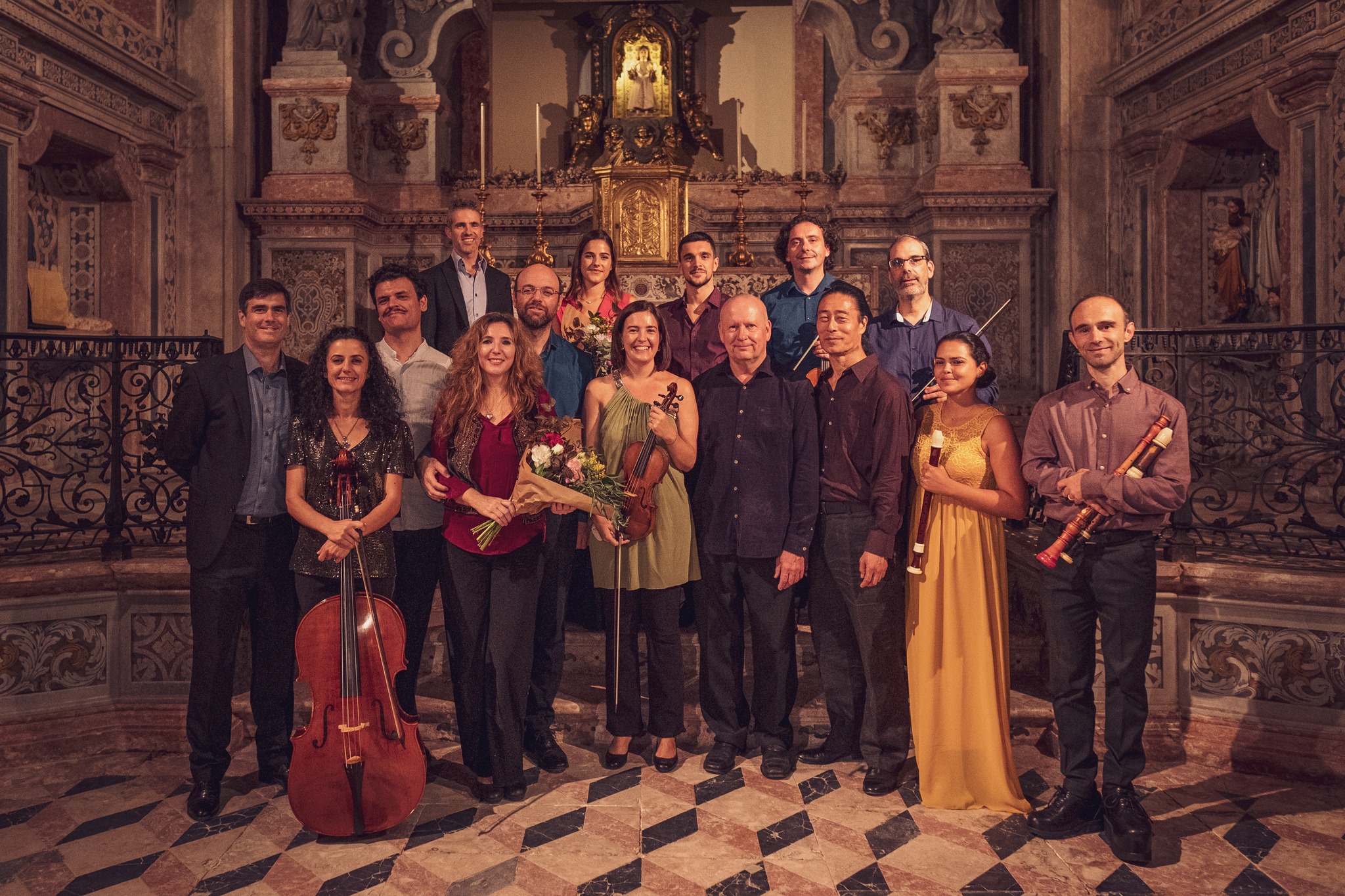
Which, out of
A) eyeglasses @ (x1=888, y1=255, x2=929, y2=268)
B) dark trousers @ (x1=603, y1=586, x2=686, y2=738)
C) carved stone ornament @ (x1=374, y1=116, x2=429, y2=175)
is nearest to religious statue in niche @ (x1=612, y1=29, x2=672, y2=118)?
carved stone ornament @ (x1=374, y1=116, x2=429, y2=175)

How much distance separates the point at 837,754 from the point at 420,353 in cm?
232

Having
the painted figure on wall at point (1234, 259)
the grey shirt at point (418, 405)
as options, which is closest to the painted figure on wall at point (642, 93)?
the painted figure on wall at point (1234, 259)

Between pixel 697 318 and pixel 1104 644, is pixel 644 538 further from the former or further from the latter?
pixel 1104 644

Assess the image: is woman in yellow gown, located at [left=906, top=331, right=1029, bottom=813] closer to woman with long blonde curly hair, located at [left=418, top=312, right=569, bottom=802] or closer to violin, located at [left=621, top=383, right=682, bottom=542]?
violin, located at [left=621, top=383, right=682, bottom=542]

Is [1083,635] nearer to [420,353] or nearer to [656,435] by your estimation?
[656,435]

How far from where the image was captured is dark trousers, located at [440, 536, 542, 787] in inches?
128

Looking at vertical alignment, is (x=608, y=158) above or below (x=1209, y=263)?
above

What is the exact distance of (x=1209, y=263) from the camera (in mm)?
7523

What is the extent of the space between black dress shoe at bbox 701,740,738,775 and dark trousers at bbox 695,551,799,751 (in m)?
0.03

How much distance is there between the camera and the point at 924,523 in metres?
3.31

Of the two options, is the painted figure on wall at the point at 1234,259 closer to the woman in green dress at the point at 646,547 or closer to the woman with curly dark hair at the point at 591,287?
the woman with curly dark hair at the point at 591,287

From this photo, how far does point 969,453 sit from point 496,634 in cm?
182

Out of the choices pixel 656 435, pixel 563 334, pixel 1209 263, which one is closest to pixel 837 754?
pixel 656 435

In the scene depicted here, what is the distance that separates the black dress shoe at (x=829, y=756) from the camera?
3.68 metres
